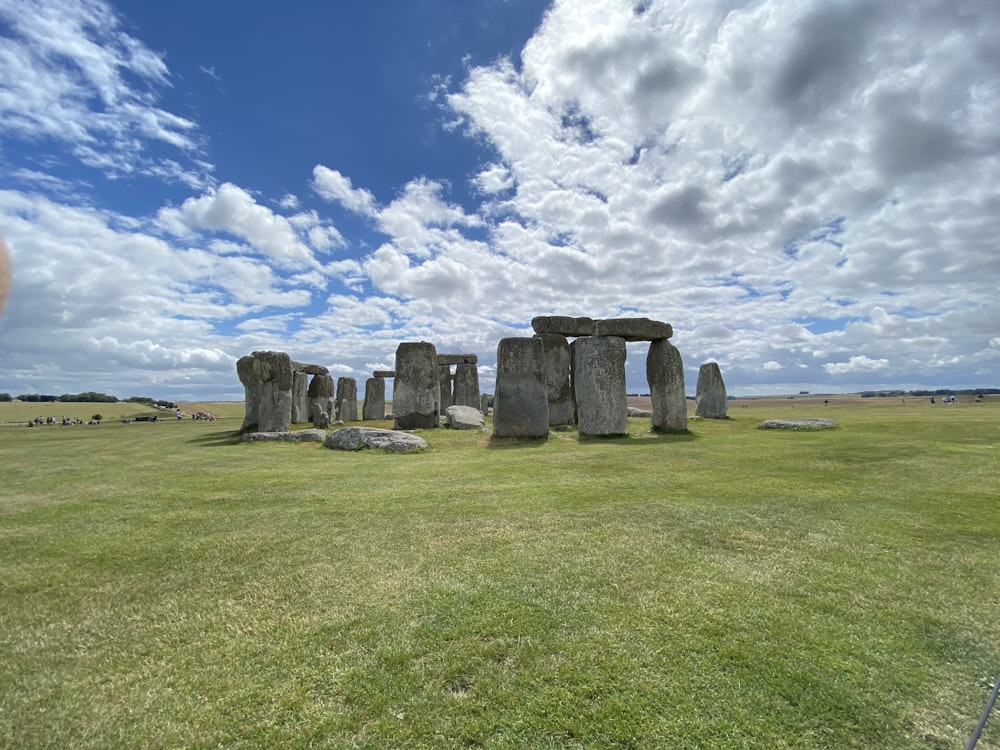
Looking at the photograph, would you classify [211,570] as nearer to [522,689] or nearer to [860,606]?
[522,689]

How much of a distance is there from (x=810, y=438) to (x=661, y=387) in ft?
14.9

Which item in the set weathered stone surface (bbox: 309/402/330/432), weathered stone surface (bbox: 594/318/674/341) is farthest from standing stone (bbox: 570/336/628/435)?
weathered stone surface (bbox: 309/402/330/432)

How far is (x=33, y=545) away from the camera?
5.30 m

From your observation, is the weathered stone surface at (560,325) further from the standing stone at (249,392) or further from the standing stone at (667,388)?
the standing stone at (249,392)

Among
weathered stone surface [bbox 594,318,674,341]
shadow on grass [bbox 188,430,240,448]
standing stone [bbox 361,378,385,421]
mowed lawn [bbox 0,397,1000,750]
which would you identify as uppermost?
weathered stone surface [bbox 594,318,674,341]

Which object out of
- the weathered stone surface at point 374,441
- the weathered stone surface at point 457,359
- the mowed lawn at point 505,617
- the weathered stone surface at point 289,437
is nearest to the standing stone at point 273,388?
the weathered stone surface at point 289,437

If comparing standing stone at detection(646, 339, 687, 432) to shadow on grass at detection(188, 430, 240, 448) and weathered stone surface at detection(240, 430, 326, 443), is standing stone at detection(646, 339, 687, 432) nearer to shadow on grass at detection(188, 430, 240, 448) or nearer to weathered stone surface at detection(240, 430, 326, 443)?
weathered stone surface at detection(240, 430, 326, 443)

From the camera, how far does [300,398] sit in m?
25.0

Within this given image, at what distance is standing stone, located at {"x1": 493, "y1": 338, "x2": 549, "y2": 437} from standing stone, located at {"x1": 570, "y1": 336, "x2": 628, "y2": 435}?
1155mm

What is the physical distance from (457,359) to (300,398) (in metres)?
8.03

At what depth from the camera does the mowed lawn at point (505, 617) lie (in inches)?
101

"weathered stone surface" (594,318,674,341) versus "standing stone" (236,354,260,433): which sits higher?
"weathered stone surface" (594,318,674,341)

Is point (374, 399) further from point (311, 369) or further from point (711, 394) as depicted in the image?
point (711, 394)

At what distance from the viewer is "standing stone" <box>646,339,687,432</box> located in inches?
651
